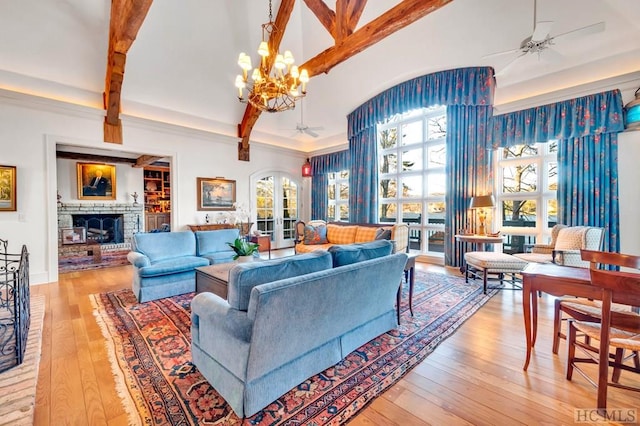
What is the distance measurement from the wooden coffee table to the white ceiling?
4124 millimetres

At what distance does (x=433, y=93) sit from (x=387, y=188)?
2338 millimetres

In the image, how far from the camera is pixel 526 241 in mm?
4949

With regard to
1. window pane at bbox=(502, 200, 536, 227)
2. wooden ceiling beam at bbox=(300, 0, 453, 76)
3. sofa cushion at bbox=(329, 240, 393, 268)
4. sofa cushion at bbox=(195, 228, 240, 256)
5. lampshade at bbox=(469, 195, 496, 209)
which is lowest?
sofa cushion at bbox=(195, 228, 240, 256)

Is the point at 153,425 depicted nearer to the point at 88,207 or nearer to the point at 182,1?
the point at 182,1

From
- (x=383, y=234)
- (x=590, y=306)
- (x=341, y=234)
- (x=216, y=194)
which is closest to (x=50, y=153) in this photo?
(x=216, y=194)

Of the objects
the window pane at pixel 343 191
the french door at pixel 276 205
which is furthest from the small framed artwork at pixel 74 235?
the window pane at pixel 343 191

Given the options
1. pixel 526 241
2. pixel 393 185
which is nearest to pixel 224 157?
pixel 393 185

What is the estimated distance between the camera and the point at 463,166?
5160mm

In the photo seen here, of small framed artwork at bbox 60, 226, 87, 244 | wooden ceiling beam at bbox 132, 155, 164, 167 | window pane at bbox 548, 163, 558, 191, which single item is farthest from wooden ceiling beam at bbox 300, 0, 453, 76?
small framed artwork at bbox 60, 226, 87, 244

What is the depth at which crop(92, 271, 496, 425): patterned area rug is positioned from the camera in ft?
5.20

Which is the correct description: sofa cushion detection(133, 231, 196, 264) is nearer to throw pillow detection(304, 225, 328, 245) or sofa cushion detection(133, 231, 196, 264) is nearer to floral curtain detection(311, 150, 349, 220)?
throw pillow detection(304, 225, 328, 245)

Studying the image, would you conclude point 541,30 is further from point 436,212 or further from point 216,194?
point 216,194

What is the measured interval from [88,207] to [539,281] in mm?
9922

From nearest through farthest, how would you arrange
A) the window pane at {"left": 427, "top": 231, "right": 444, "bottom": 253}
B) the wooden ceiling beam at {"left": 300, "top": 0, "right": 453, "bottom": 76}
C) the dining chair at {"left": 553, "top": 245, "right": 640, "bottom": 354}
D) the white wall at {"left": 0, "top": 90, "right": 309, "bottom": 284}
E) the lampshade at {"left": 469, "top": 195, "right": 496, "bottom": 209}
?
the dining chair at {"left": 553, "top": 245, "right": 640, "bottom": 354} → the wooden ceiling beam at {"left": 300, "top": 0, "right": 453, "bottom": 76} → the white wall at {"left": 0, "top": 90, "right": 309, "bottom": 284} → the lampshade at {"left": 469, "top": 195, "right": 496, "bottom": 209} → the window pane at {"left": 427, "top": 231, "right": 444, "bottom": 253}
